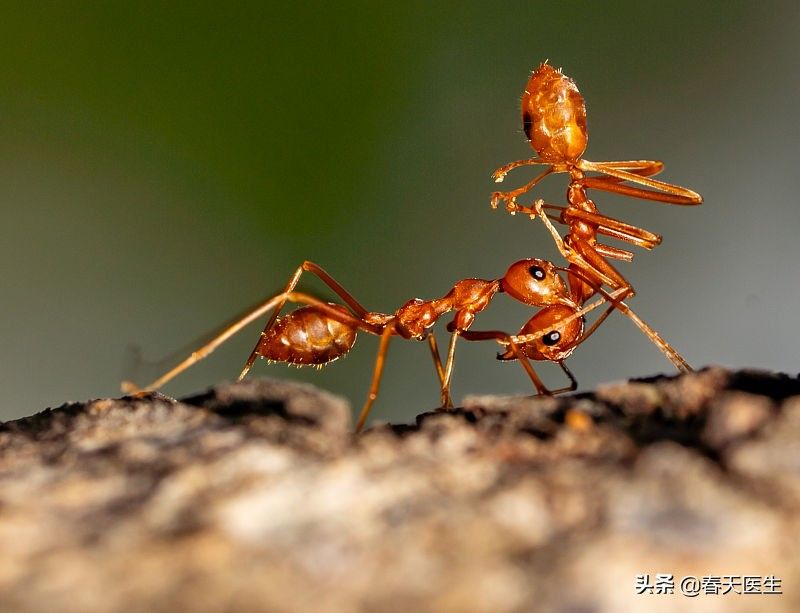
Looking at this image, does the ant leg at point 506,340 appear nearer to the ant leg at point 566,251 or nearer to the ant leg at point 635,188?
the ant leg at point 566,251

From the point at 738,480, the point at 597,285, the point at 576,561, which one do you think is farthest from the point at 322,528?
the point at 597,285

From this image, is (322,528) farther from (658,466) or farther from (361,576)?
(658,466)

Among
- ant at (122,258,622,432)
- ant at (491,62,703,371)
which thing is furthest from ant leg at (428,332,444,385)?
ant at (491,62,703,371)

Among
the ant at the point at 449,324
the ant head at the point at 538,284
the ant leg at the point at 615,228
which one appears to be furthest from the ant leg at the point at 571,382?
the ant leg at the point at 615,228

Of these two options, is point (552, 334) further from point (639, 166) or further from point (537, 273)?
point (639, 166)

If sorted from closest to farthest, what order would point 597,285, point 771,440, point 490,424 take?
1. point 771,440
2. point 490,424
3. point 597,285
